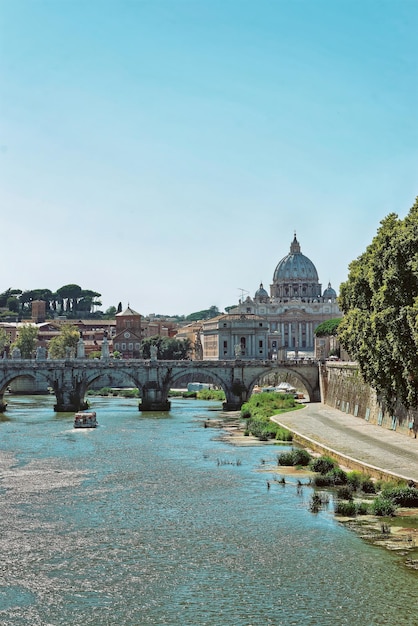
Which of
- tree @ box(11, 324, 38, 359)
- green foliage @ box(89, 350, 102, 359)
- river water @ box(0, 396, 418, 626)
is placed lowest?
river water @ box(0, 396, 418, 626)

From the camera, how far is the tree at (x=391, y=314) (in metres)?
44.2

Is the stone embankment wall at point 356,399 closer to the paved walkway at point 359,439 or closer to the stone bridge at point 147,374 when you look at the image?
the paved walkway at point 359,439

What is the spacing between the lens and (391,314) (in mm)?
46469

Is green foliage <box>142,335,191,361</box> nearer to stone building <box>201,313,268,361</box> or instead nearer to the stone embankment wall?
stone building <box>201,313,268,361</box>

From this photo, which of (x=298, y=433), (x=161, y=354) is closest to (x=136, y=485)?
(x=298, y=433)

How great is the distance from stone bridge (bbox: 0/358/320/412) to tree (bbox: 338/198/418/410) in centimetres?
2807

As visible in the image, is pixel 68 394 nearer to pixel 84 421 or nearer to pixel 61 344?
pixel 84 421

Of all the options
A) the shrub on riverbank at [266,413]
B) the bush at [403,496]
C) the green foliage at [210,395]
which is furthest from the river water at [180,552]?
the green foliage at [210,395]

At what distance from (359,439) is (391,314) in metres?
6.35

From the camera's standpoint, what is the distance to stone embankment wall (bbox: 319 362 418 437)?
167ft

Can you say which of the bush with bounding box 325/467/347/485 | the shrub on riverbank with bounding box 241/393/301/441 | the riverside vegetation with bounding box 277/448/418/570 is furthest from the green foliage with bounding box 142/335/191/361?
the bush with bounding box 325/467/347/485

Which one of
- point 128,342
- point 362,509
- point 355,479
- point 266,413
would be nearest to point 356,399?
point 266,413

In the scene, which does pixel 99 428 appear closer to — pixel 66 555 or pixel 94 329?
pixel 66 555

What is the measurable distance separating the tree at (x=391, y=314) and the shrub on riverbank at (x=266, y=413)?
6.02 m
